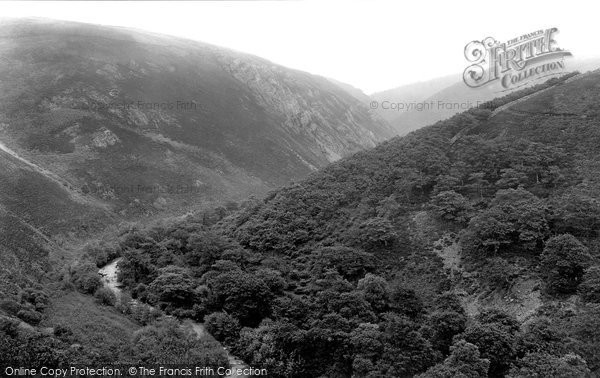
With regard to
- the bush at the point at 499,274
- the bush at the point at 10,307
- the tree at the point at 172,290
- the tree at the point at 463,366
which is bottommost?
the tree at the point at 463,366

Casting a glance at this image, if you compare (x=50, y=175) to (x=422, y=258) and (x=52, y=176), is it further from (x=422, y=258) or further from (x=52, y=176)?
(x=422, y=258)

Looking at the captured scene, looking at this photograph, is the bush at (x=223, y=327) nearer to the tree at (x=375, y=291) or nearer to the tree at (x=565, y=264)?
the tree at (x=375, y=291)

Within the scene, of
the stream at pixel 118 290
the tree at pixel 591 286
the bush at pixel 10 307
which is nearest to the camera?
the tree at pixel 591 286

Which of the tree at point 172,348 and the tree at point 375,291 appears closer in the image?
the tree at point 172,348

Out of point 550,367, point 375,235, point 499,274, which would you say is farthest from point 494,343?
point 375,235

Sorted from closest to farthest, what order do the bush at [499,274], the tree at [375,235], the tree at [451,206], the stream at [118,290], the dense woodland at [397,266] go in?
the dense woodland at [397,266] < the stream at [118,290] < the bush at [499,274] < the tree at [451,206] < the tree at [375,235]

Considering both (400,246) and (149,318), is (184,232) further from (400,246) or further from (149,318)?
(400,246)

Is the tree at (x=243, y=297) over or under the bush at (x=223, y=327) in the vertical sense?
over

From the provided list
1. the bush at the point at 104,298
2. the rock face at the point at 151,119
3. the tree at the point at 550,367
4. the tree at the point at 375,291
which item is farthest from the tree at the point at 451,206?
the rock face at the point at 151,119

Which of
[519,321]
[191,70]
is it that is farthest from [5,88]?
[519,321]
